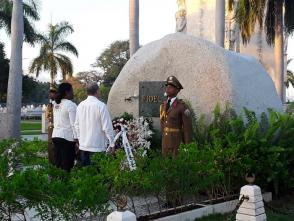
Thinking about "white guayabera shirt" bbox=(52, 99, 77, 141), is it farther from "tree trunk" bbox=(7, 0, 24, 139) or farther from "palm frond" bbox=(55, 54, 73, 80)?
"palm frond" bbox=(55, 54, 73, 80)

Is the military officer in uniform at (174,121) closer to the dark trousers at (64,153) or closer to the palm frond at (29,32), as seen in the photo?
the dark trousers at (64,153)

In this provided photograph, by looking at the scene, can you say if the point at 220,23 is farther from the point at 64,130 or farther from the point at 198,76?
the point at 64,130

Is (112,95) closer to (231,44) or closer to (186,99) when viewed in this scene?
(186,99)

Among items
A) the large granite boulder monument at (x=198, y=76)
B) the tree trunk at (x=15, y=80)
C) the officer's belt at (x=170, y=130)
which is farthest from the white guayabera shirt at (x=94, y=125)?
the tree trunk at (x=15, y=80)

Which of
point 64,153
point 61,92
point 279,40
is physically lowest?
point 64,153

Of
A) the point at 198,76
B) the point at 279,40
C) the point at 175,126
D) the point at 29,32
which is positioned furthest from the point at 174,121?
the point at 29,32

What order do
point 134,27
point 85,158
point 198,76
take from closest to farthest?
point 85,158
point 198,76
point 134,27

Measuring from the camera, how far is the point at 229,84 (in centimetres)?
746

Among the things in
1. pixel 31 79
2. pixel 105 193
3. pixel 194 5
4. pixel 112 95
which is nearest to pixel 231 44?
pixel 194 5

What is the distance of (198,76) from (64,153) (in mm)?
2771

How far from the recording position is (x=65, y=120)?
6277 mm

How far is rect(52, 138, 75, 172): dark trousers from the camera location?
6.23 metres

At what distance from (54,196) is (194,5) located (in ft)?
114

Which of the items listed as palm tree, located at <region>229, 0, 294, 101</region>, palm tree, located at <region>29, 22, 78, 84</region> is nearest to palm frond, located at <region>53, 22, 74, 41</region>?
palm tree, located at <region>29, 22, 78, 84</region>
